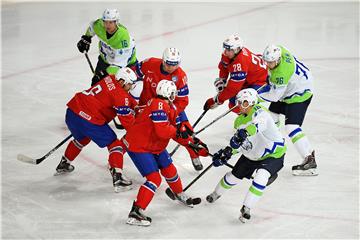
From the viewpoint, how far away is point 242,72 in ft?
19.6

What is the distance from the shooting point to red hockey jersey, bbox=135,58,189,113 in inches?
221

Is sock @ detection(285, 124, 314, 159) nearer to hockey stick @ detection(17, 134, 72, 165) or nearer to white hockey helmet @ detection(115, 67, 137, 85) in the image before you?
white hockey helmet @ detection(115, 67, 137, 85)

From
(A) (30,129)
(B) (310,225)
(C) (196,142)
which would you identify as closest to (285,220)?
(B) (310,225)

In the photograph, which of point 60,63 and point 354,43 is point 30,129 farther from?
point 354,43

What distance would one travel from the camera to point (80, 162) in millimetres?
6141

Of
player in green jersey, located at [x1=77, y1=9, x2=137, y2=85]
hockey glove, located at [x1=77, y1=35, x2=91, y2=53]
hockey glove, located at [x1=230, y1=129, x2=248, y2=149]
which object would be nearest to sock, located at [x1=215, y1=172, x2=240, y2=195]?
hockey glove, located at [x1=230, y1=129, x2=248, y2=149]

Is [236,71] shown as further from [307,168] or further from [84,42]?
[84,42]

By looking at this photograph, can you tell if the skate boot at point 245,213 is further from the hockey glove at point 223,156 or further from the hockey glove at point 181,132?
the hockey glove at point 181,132

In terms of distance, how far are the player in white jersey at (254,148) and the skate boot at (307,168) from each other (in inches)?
29.6

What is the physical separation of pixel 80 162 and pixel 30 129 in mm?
983

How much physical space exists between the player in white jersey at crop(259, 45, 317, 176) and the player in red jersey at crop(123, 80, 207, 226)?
104 centimetres

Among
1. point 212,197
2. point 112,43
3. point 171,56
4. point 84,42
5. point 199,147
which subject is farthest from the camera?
point 84,42

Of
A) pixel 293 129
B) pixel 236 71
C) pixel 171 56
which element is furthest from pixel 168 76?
pixel 293 129

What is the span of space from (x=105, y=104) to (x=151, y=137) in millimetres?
655
